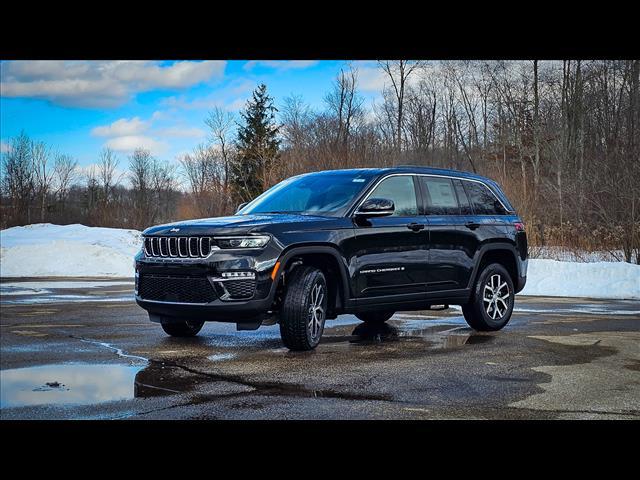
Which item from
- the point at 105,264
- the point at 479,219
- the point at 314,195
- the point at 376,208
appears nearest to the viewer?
the point at 376,208

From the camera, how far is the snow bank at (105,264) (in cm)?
1670

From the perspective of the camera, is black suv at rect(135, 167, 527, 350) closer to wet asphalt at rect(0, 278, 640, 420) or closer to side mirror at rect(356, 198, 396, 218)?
side mirror at rect(356, 198, 396, 218)

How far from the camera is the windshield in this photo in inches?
313

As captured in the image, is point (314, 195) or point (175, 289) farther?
point (314, 195)

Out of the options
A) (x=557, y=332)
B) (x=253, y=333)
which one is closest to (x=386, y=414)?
(x=253, y=333)

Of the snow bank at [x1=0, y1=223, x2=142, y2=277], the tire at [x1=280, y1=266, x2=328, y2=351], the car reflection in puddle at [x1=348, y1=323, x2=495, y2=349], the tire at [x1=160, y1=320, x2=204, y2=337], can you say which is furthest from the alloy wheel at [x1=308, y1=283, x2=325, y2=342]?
the snow bank at [x1=0, y1=223, x2=142, y2=277]

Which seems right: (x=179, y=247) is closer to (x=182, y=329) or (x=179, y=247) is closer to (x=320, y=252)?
(x=320, y=252)

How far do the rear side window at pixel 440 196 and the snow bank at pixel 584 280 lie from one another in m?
7.98

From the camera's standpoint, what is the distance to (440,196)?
8.90 metres

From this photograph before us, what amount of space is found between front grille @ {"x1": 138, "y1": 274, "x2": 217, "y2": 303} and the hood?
452 mm

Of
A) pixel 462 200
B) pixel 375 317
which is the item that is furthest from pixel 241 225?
pixel 375 317

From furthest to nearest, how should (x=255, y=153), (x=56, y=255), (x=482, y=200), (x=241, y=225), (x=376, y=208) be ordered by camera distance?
(x=255, y=153), (x=56, y=255), (x=482, y=200), (x=376, y=208), (x=241, y=225)

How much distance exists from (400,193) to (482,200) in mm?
1649

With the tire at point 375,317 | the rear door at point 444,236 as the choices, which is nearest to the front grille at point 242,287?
the rear door at point 444,236
